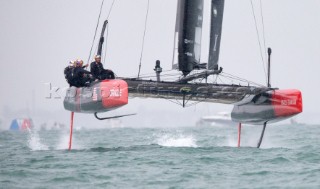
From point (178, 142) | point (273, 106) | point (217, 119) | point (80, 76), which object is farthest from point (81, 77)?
point (217, 119)

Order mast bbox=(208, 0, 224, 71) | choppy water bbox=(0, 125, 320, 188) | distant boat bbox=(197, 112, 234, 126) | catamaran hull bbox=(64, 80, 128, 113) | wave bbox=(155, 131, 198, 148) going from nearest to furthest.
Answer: choppy water bbox=(0, 125, 320, 188), catamaran hull bbox=(64, 80, 128, 113), mast bbox=(208, 0, 224, 71), wave bbox=(155, 131, 198, 148), distant boat bbox=(197, 112, 234, 126)

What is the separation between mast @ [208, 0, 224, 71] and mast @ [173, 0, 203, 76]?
0.26 m

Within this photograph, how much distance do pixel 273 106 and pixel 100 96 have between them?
131 inches

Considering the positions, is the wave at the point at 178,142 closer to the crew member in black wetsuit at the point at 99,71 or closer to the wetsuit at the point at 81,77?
the crew member in black wetsuit at the point at 99,71

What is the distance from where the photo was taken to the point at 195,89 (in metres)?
13.2

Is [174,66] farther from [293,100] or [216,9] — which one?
[293,100]

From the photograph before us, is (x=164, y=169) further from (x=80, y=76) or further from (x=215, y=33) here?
(x=215, y=33)

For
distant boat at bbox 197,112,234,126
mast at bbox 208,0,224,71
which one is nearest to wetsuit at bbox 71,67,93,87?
mast at bbox 208,0,224,71

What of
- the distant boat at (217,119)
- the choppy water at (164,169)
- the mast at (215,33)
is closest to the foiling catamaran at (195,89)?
the mast at (215,33)

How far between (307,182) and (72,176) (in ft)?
9.39

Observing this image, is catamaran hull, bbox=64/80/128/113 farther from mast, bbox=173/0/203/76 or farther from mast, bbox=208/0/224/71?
mast, bbox=208/0/224/71

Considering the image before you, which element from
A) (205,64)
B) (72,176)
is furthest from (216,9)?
(72,176)

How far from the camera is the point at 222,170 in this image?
9734mm

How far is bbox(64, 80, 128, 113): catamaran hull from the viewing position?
40.9 ft
